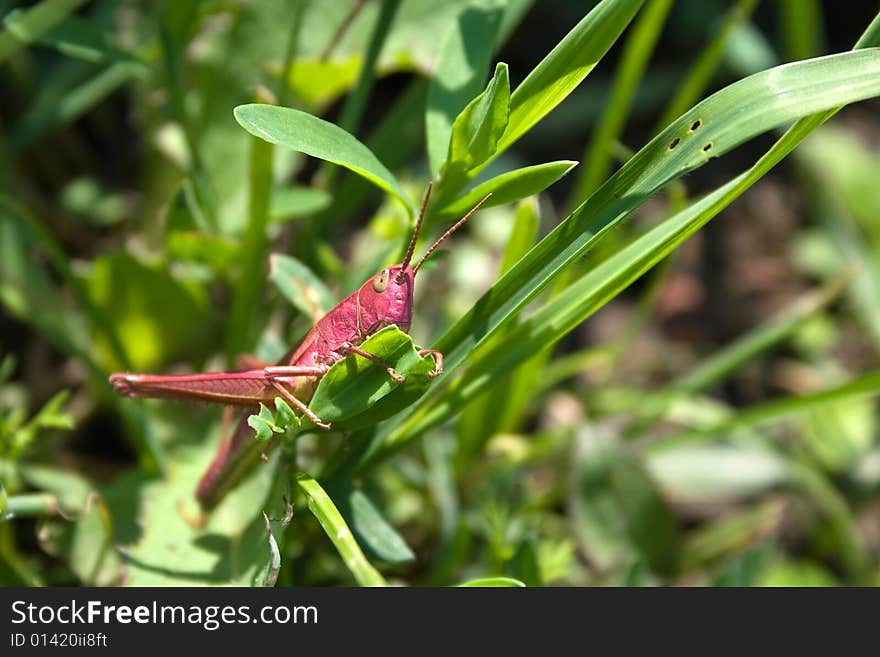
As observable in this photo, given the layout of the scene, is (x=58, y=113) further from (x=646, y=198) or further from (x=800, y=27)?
(x=800, y=27)

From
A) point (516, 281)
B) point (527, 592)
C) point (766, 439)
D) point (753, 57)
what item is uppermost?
point (753, 57)

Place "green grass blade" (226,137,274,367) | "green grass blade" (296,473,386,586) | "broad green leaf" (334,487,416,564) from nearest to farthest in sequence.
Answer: "green grass blade" (296,473,386,586), "broad green leaf" (334,487,416,564), "green grass blade" (226,137,274,367)

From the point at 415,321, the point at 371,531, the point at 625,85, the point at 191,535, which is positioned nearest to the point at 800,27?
the point at 625,85

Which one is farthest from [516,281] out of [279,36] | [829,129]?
[829,129]

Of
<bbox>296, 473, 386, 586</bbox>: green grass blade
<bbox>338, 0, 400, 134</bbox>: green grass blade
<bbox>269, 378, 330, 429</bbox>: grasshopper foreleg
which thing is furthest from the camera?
<bbox>338, 0, 400, 134</bbox>: green grass blade

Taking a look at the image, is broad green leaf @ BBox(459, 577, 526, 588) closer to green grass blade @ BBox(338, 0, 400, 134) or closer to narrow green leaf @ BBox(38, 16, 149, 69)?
green grass blade @ BBox(338, 0, 400, 134)

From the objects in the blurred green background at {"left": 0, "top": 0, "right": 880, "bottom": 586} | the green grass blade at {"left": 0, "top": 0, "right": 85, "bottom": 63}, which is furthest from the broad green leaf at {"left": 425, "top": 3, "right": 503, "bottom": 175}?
the green grass blade at {"left": 0, "top": 0, "right": 85, "bottom": 63}

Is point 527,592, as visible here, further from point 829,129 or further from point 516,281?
point 829,129

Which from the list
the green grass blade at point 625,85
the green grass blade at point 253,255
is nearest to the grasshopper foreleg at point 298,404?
the green grass blade at point 253,255
